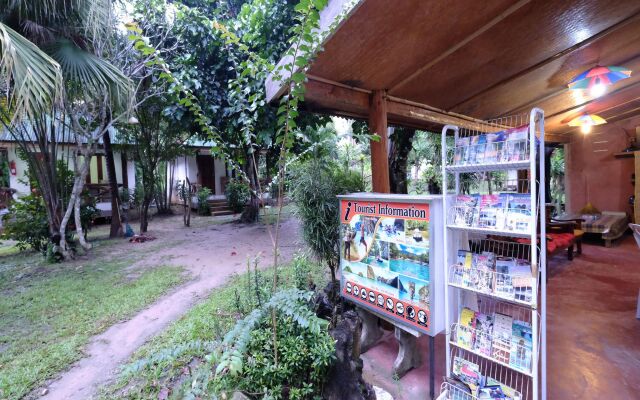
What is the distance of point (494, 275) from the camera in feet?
5.70

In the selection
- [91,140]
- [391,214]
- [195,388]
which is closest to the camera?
[195,388]

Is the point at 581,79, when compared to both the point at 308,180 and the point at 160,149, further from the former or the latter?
the point at 160,149

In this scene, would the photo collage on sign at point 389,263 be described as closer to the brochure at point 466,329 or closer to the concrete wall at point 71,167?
the brochure at point 466,329

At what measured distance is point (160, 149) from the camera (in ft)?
31.1

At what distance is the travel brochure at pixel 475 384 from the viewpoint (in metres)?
1.69

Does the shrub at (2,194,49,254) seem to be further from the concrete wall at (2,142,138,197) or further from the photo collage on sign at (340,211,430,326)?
the photo collage on sign at (340,211,430,326)

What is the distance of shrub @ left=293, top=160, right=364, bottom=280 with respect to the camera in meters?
2.89

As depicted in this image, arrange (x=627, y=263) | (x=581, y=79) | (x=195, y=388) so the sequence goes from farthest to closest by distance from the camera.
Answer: (x=627, y=263)
(x=581, y=79)
(x=195, y=388)

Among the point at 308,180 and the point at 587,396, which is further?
the point at 308,180

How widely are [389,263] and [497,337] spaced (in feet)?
2.48

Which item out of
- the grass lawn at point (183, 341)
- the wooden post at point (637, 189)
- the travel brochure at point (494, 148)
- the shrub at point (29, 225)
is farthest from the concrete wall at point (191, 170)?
the wooden post at point (637, 189)

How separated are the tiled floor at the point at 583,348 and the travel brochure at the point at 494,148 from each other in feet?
5.19

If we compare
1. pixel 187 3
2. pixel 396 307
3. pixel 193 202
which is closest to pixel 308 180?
pixel 396 307

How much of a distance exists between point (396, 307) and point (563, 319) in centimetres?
209
